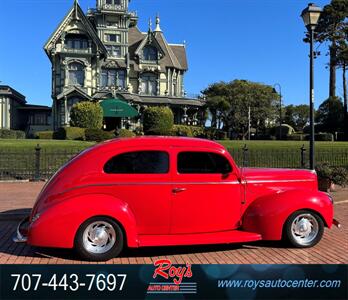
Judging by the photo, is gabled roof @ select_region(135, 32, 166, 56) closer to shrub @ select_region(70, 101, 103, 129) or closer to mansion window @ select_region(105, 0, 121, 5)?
mansion window @ select_region(105, 0, 121, 5)

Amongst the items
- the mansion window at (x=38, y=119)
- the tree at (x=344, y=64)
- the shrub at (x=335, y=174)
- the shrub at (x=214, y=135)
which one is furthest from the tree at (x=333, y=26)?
the shrub at (x=335, y=174)

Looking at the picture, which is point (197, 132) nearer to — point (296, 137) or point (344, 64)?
point (296, 137)

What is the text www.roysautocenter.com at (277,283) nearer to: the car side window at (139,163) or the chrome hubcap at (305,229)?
the chrome hubcap at (305,229)

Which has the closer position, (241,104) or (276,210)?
(276,210)

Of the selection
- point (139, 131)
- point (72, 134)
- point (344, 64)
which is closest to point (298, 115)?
point (344, 64)

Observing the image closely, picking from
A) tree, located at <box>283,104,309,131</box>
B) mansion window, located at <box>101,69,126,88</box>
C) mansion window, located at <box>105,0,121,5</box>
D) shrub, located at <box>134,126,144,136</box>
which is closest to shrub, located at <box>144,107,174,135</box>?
shrub, located at <box>134,126,144,136</box>

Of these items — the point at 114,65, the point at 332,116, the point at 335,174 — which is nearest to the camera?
the point at 335,174

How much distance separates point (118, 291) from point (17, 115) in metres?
58.0

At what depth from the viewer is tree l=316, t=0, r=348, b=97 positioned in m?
51.2

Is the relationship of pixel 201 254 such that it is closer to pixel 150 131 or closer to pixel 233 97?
pixel 150 131

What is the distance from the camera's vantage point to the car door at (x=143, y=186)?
6395 mm

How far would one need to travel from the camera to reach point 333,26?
5203cm

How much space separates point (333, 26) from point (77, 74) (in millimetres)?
29673

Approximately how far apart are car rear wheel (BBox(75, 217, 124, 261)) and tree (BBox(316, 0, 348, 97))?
5039 cm
